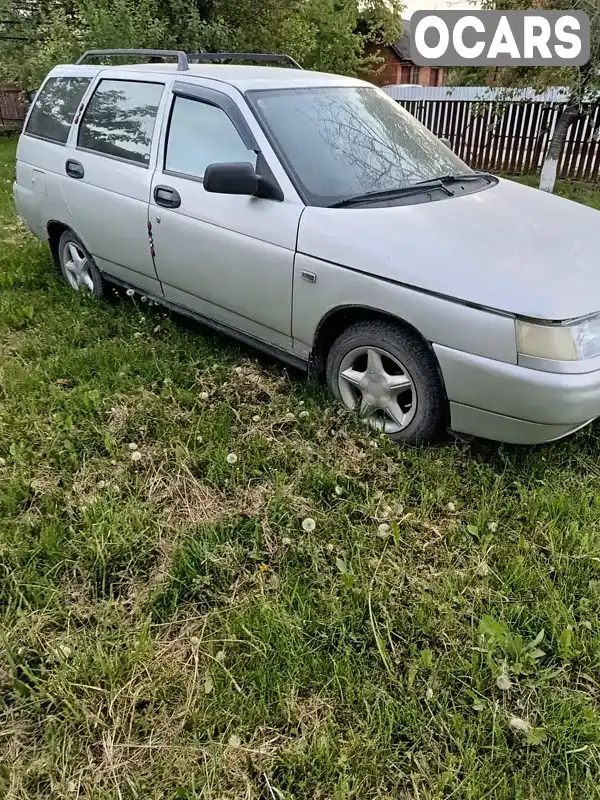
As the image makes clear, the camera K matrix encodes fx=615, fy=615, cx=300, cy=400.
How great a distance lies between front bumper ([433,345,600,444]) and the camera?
2.55m

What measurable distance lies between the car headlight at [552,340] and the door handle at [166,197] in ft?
7.25

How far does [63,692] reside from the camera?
2029mm

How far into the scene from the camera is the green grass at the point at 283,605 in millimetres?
1854

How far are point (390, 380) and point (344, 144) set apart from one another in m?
1.39

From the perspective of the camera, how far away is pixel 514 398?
104 inches

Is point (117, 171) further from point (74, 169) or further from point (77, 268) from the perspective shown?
point (77, 268)

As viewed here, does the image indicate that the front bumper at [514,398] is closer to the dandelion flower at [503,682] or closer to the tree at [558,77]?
the dandelion flower at [503,682]

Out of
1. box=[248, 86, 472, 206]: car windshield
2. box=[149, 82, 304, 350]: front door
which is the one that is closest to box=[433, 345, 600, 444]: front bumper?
box=[149, 82, 304, 350]: front door

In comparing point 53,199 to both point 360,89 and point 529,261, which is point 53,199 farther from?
point 529,261

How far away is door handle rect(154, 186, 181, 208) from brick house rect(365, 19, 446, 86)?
106ft

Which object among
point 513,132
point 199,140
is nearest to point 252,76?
point 199,140

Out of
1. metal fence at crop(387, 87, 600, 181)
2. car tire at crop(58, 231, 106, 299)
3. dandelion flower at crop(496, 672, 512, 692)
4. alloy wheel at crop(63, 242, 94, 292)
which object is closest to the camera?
dandelion flower at crop(496, 672, 512, 692)

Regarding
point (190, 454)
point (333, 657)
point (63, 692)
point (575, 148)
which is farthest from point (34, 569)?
point (575, 148)

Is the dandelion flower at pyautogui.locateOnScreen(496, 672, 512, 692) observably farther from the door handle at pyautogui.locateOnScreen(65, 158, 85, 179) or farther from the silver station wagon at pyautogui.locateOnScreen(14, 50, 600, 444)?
the door handle at pyautogui.locateOnScreen(65, 158, 85, 179)
